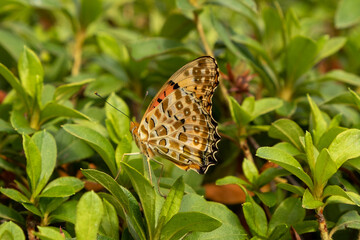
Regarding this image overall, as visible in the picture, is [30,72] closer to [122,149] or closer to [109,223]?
[122,149]

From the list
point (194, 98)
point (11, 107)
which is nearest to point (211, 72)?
point (194, 98)

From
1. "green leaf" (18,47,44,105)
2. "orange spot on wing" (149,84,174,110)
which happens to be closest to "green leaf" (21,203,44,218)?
"green leaf" (18,47,44,105)

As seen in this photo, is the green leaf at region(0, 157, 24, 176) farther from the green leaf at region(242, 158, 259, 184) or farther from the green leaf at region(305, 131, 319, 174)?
the green leaf at region(305, 131, 319, 174)

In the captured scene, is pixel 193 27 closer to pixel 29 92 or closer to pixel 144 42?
pixel 144 42

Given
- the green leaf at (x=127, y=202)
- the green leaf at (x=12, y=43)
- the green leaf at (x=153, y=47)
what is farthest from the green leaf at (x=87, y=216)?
the green leaf at (x=12, y=43)

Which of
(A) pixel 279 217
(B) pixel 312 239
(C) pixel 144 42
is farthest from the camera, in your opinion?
(C) pixel 144 42

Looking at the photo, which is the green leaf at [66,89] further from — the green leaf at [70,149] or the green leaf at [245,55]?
the green leaf at [245,55]
